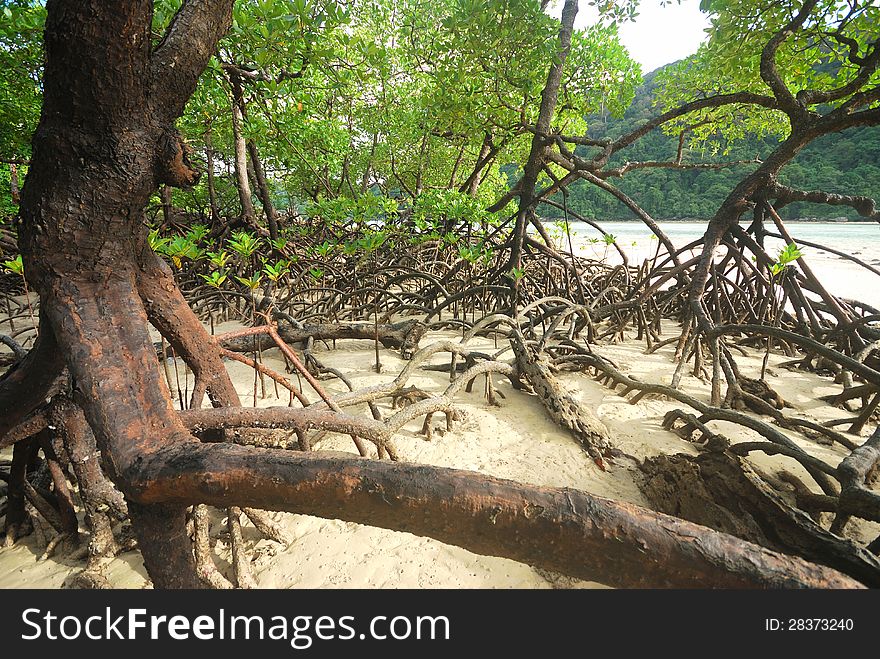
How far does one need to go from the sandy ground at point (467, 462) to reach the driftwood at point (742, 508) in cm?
20

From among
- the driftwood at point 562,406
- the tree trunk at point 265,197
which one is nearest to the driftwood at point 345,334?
the driftwood at point 562,406

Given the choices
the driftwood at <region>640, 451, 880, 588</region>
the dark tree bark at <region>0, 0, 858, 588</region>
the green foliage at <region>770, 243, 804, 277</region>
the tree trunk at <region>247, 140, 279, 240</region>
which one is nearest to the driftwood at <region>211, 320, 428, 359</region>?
the tree trunk at <region>247, 140, 279, 240</region>

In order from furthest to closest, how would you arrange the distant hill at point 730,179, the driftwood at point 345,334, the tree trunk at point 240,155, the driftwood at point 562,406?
the distant hill at point 730,179 → the tree trunk at point 240,155 → the driftwood at point 345,334 → the driftwood at point 562,406

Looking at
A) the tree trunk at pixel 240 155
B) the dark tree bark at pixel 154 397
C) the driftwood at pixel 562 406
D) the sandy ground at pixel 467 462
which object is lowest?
the sandy ground at pixel 467 462

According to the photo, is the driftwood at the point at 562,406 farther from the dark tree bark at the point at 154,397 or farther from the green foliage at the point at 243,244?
the green foliage at the point at 243,244

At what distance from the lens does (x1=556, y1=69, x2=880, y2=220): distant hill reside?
28.8 m

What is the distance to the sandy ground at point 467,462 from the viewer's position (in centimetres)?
152

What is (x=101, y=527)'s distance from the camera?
1.54 meters

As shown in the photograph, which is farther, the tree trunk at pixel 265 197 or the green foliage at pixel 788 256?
the tree trunk at pixel 265 197

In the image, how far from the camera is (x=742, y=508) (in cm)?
156

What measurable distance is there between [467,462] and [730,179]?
48.2m

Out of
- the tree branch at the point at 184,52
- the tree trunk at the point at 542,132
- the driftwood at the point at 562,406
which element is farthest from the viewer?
the tree trunk at the point at 542,132

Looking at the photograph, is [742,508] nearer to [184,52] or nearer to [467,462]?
[467,462]
